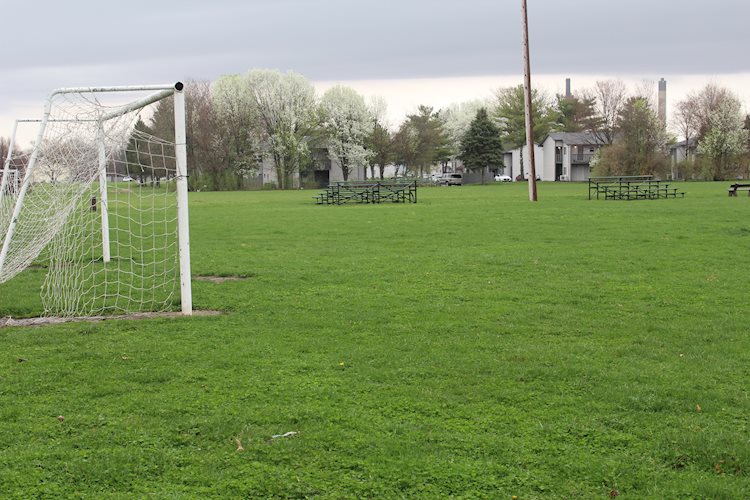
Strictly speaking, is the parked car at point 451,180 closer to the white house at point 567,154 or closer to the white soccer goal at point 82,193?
the white house at point 567,154

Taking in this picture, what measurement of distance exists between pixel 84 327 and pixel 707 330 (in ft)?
21.3

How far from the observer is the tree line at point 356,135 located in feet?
224

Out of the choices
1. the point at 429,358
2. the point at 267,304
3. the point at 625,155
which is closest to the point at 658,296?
the point at 429,358

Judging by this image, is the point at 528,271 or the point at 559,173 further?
the point at 559,173

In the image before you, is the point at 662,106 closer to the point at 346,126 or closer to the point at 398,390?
the point at 346,126

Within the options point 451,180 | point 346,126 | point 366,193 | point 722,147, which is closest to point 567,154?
point 451,180

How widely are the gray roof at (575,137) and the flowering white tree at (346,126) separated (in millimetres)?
27255

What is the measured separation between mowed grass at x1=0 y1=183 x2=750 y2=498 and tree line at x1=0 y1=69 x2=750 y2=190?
52.1 m

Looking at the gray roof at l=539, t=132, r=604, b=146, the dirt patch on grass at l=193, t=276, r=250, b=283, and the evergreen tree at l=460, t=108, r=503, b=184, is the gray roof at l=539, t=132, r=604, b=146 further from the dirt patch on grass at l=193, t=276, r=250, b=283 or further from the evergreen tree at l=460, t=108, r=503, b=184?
the dirt patch on grass at l=193, t=276, r=250, b=283

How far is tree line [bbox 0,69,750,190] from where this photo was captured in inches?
2685

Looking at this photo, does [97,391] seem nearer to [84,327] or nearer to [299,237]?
[84,327]

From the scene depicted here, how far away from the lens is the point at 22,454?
170 inches

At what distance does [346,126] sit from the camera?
76.7 metres

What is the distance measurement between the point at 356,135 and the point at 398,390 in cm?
7310
